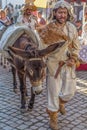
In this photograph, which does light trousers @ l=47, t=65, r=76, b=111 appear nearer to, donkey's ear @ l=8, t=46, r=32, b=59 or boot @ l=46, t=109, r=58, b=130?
boot @ l=46, t=109, r=58, b=130

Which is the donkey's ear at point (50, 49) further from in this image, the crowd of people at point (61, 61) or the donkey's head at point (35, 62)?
the crowd of people at point (61, 61)

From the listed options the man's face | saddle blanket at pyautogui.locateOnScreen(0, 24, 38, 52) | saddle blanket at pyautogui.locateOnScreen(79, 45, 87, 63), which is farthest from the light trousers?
saddle blanket at pyautogui.locateOnScreen(79, 45, 87, 63)

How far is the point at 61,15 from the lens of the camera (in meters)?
4.47

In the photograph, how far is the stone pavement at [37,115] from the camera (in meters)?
4.95

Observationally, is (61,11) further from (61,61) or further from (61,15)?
(61,61)

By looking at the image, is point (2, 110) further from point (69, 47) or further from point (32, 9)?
point (32, 9)

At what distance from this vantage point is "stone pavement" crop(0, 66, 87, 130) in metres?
4.95

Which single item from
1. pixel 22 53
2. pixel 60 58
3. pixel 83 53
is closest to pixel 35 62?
pixel 22 53

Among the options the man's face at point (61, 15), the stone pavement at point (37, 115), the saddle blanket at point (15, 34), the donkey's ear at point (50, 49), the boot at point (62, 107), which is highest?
the man's face at point (61, 15)

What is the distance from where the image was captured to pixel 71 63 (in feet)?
15.3

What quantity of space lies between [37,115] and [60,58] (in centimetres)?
130

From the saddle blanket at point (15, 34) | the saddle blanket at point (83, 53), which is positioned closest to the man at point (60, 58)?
the saddle blanket at point (15, 34)

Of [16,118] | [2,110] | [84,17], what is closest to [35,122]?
[16,118]

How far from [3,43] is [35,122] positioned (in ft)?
4.76
